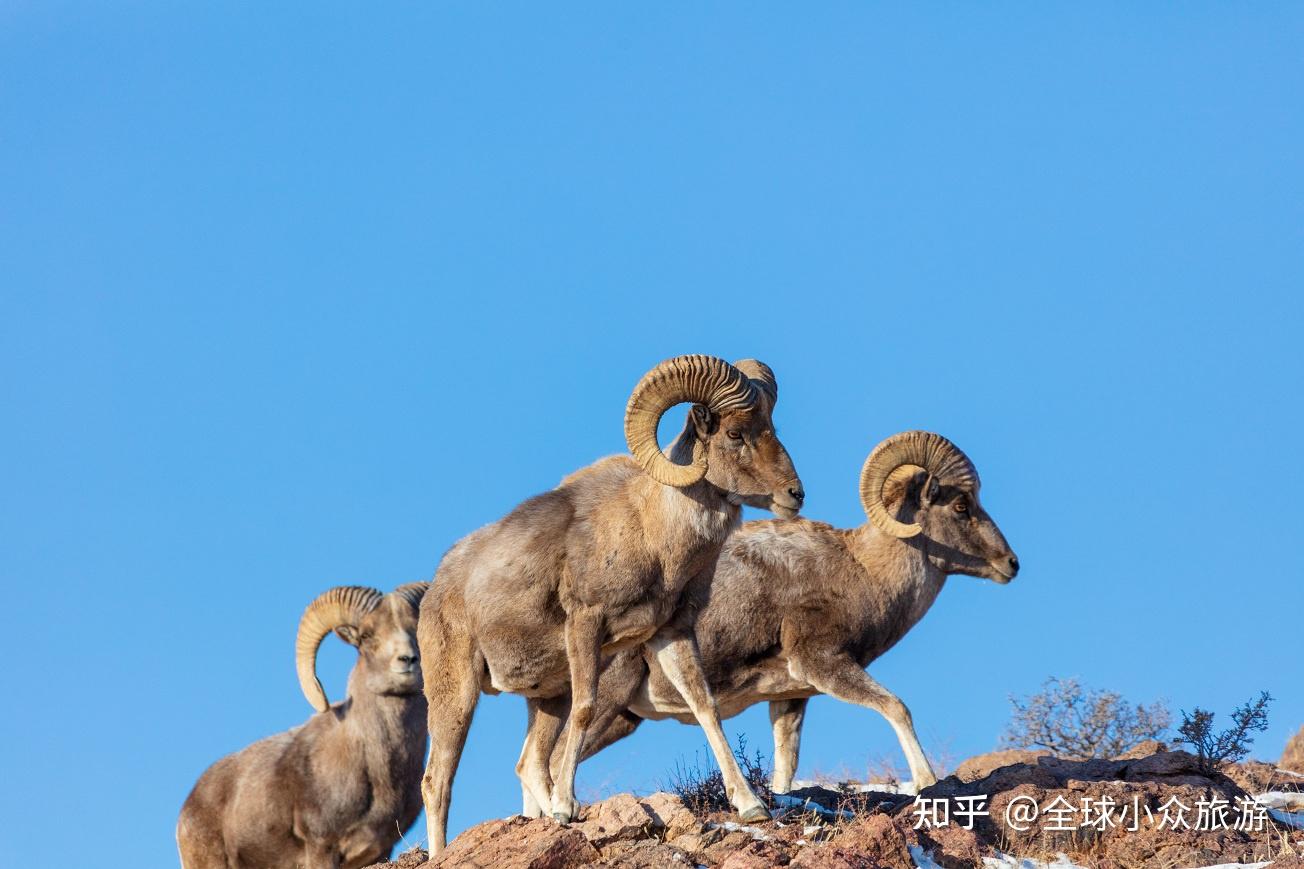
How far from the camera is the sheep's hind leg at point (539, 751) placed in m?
12.1

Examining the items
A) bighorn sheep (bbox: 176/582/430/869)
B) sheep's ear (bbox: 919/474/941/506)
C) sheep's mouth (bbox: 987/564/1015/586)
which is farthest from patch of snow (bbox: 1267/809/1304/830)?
bighorn sheep (bbox: 176/582/430/869)

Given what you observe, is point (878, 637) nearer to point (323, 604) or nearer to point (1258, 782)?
point (1258, 782)

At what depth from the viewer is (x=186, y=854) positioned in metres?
16.6

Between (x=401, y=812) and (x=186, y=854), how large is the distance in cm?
226

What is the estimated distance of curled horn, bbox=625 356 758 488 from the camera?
38.3 ft

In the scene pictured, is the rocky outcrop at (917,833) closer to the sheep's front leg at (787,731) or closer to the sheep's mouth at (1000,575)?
the sheep's front leg at (787,731)

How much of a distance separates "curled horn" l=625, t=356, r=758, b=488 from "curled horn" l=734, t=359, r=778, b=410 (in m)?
0.40

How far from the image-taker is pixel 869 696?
14.0 metres

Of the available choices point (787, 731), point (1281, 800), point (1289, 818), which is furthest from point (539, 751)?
point (1281, 800)

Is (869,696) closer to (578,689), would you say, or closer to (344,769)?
(578,689)

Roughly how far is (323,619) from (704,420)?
5428 mm

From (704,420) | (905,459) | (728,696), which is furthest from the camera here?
(905,459)

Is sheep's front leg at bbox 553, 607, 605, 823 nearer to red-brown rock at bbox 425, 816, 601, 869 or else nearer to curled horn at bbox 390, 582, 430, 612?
red-brown rock at bbox 425, 816, 601, 869

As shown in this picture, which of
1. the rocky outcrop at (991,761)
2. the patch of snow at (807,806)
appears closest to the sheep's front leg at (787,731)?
the rocky outcrop at (991,761)
